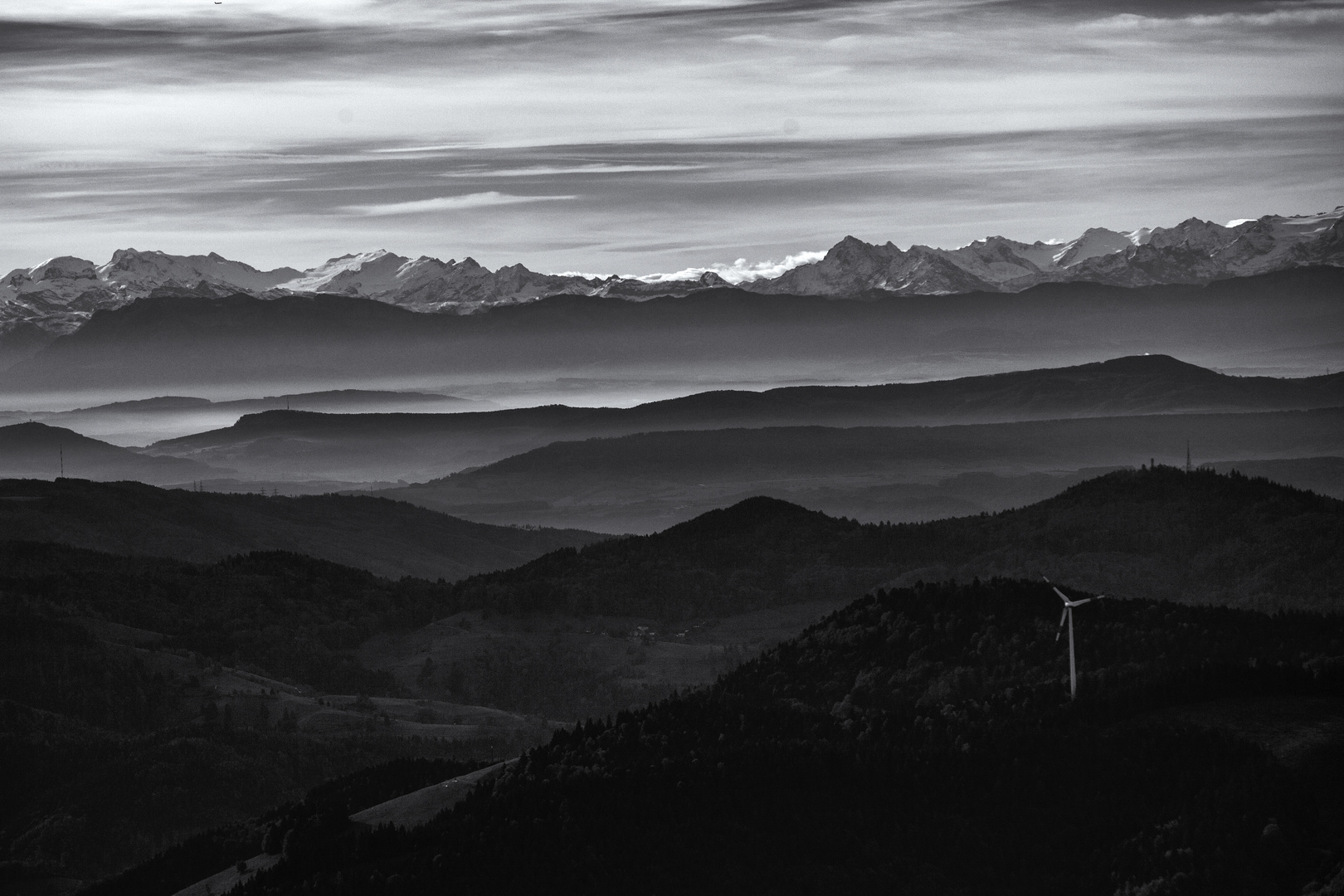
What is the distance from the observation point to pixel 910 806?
109 meters

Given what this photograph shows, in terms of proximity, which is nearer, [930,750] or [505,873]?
[505,873]

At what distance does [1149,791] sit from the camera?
10400 centimetres

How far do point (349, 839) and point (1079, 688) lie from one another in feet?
150

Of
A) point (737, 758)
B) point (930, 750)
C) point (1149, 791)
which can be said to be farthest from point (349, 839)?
point (1149, 791)

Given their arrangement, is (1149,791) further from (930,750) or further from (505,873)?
(505,873)

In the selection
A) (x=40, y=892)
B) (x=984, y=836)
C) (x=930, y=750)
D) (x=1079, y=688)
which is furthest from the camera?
(x=40, y=892)

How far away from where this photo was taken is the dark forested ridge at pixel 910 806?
324ft

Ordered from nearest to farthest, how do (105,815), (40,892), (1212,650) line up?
(1212,650), (40,892), (105,815)

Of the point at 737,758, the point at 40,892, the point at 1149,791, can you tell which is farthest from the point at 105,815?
the point at 1149,791

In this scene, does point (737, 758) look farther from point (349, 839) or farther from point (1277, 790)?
point (1277, 790)

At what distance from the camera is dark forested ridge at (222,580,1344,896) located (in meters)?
98.8

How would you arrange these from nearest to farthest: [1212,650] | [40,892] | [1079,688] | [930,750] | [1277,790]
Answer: [1277,790] < [930,750] < [1079,688] < [1212,650] < [40,892]

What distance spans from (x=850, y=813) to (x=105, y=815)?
8165cm

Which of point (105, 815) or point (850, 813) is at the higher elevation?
point (850, 813)
